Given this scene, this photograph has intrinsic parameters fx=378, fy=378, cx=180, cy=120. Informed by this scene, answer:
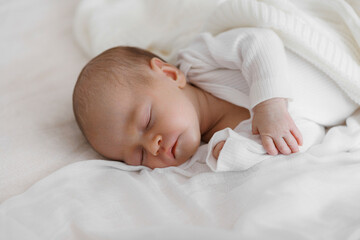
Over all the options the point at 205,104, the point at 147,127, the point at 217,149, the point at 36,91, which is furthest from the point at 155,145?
the point at 36,91

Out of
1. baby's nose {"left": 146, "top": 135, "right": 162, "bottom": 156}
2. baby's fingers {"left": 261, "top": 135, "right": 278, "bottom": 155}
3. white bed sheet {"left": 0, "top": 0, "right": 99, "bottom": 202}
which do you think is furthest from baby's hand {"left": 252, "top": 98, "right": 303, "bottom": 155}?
white bed sheet {"left": 0, "top": 0, "right": 99, "bottom": 202}

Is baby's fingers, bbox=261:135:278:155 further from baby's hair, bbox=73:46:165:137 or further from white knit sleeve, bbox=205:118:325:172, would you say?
baby's hair, bbox=73:46:165:137

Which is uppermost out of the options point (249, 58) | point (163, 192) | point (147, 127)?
point (249, 58)

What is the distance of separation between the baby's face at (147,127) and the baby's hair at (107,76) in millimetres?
32

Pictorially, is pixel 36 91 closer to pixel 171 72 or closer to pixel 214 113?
pixel 171 72

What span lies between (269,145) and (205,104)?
339 millimetres

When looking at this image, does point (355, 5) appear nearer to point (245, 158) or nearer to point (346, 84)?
point (346, 84)

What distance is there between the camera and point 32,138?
1180mm

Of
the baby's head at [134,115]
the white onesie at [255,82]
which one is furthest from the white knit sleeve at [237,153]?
the baby's head at [134,115]

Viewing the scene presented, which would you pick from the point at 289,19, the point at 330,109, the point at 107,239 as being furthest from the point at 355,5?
the point at 107,239

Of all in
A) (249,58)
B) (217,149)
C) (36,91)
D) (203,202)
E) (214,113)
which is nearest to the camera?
(203,202)

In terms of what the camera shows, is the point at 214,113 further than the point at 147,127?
Yes

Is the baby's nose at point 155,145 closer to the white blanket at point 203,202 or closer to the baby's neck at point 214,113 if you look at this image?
the white blanket at point 203,202

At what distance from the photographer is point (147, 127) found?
1.09 meters
